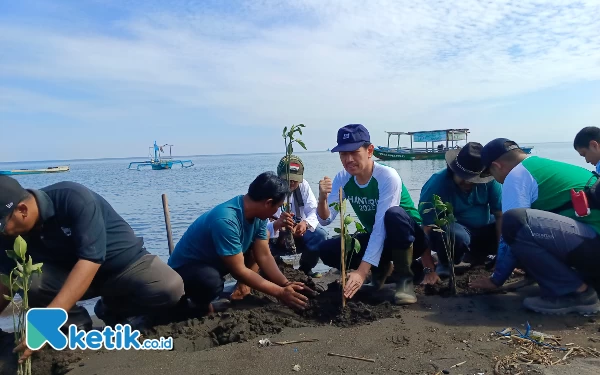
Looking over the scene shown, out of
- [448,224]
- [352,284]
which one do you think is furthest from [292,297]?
[448,224]

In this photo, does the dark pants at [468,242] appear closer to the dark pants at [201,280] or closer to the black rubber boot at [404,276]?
the black rubber boot at [404,276]

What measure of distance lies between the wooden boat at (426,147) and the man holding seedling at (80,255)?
3410 cm

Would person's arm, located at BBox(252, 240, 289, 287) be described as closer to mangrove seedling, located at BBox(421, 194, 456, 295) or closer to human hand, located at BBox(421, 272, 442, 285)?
human hand, located at BBox(421, 272, 442, 285)

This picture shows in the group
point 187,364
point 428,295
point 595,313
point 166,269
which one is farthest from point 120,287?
point 595,313

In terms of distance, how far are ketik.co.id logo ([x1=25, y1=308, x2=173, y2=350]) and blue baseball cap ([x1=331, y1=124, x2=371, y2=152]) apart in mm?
1952

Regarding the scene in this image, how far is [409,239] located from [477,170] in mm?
1060

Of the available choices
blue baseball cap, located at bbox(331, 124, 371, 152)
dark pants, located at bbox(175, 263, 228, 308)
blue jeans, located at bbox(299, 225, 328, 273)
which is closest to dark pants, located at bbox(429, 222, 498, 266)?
blue baseball cap, located at bbox(331, 124, 371, 152)

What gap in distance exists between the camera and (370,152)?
376cm

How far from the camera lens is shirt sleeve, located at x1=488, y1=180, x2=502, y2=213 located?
14.6ft

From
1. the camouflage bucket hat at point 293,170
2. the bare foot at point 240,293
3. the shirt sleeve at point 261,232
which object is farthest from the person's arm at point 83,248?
the camouflage bucket hat at point 293,170

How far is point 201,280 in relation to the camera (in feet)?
11.7

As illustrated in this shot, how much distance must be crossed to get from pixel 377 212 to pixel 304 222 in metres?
1.58

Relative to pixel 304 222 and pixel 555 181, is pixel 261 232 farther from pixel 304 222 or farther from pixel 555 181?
pixel 555 181

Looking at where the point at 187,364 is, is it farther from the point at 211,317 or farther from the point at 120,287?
the point at 120,287
